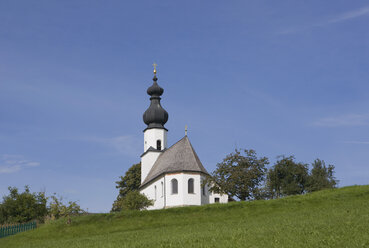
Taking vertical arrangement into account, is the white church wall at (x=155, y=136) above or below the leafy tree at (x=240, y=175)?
above

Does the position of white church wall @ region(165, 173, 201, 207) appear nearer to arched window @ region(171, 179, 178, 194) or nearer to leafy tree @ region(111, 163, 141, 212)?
arched window @ region(171, 179, 178, 194)

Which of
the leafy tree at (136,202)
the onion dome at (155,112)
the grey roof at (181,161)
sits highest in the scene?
the onion dome at (155,112)

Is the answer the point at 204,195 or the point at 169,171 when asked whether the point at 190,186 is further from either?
the point at 169,171

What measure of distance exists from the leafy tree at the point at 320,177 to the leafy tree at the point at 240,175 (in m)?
20.3

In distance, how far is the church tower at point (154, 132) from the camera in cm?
6206

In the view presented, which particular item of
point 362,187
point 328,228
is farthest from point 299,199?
point 328,228

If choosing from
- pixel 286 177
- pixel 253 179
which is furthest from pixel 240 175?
pixel 286 177

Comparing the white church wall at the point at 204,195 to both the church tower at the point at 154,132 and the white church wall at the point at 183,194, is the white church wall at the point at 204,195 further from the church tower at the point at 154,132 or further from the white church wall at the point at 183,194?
the church tower at the point at 154,132

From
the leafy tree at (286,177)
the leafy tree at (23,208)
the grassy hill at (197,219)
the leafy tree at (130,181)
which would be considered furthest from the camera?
the leafy tree at (130,181)

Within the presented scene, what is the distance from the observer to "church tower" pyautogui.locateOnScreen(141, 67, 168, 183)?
6206 cm

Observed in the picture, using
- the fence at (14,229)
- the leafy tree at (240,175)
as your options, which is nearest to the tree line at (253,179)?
the leafy tree at (240,175)

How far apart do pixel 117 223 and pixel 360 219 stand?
17.7 metres

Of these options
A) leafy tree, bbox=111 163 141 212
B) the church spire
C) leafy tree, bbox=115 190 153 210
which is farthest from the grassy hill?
leafy tree, bbox=111 163 141 212

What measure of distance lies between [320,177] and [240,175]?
26.8 meters
